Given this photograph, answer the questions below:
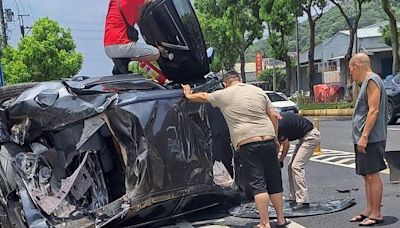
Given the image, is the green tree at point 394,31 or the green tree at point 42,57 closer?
the green tree at point 394,31

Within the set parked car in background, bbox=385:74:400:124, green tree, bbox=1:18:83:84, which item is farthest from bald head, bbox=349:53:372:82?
green tree, bbox=1:18:83:84

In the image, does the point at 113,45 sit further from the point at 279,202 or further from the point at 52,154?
the point at 279,202

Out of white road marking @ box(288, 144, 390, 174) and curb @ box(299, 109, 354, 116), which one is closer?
white road marking @ box(288, 144, 390, 174)

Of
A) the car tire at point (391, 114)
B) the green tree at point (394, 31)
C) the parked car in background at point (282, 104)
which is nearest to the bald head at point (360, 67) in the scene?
the car tire at point (391, 114)

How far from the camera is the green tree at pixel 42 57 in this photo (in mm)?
29938

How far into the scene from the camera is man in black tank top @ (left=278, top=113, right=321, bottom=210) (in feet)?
22.0

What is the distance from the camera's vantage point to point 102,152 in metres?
5.28

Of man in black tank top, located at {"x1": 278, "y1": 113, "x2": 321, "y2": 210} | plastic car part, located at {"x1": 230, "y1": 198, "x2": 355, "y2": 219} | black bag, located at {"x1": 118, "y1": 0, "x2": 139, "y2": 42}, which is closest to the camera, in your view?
black bag, located at {"x1": 118, "y1": 0, "x2": 139, "y2": 42}

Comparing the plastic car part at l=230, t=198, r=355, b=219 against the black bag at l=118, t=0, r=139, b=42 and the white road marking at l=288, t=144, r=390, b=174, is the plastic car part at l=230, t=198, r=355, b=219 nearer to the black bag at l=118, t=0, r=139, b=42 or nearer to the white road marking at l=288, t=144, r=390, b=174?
the black bag at l=118, t=0, r=139, b=42

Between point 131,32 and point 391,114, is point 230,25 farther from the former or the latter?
point 131,32

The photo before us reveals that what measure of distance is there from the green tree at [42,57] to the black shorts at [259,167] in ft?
82.5

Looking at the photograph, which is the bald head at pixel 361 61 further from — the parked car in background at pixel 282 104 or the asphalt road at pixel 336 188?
the parked car in background at pixel 282 104

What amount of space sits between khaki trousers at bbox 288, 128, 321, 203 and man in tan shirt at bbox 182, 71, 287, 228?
39.3 inches

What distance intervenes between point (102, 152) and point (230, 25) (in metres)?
36.1
